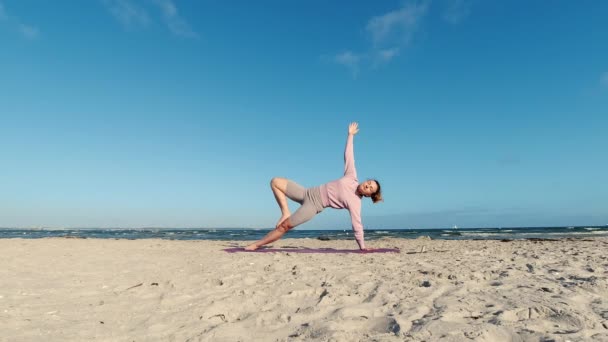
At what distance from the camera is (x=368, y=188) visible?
6.16 meters

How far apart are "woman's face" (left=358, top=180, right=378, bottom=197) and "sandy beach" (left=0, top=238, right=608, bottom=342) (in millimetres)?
1738

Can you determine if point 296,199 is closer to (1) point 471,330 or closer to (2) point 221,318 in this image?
(2) point 221,318

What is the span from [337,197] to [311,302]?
3.24 m

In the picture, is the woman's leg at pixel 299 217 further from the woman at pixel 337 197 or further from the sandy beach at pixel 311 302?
the sandy beach at pixel 311 302

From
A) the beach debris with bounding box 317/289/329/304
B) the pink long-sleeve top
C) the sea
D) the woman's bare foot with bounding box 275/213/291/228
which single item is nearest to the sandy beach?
the beach debris with bounding box 317/289/329/304

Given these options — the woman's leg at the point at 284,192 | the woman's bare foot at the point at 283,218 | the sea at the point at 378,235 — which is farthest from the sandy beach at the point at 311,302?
the sea at the point at 378,235

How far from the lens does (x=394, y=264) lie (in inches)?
179

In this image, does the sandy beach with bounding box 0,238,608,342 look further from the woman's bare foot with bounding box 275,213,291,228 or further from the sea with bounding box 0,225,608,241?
the sea with bounding box 0,225,608,241

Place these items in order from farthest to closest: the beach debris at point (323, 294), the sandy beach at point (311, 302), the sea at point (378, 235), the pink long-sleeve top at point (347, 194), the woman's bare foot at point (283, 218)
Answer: the sea at point (378, 235), the woman's bare foot at point (283, 218), the pink long-sleeve top at point (347, 194), the beach debris at point (323, 294), the sandy beach at point (311, 302)

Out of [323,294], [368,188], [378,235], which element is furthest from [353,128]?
[378,235]

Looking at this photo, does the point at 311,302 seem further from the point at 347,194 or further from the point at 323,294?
the point at 347,194

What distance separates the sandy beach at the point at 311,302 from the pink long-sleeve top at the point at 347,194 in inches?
62.9

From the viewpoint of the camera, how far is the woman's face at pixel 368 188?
20.2 ft

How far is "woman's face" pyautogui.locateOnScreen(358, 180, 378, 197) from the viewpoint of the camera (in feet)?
20.2
